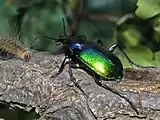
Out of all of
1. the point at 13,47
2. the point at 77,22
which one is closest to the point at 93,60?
the point at 13,47

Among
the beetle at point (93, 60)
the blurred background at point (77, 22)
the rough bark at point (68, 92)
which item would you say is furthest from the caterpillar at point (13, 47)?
the blurred background at point (77, 22)

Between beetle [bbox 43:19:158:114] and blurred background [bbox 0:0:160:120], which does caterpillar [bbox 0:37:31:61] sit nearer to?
beetle [bbox 43:19:158:114]

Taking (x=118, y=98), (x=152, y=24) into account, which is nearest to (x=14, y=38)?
(x=118, y=98)

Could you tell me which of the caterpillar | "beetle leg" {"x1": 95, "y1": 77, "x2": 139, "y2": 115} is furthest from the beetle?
the caterpillar

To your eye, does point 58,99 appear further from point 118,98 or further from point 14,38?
point 14,38

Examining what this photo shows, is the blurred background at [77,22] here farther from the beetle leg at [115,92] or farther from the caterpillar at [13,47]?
the beetle leg at [115,92]

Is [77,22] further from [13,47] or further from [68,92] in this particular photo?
[68,92]

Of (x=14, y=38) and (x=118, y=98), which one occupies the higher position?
(x=14, y=38)
